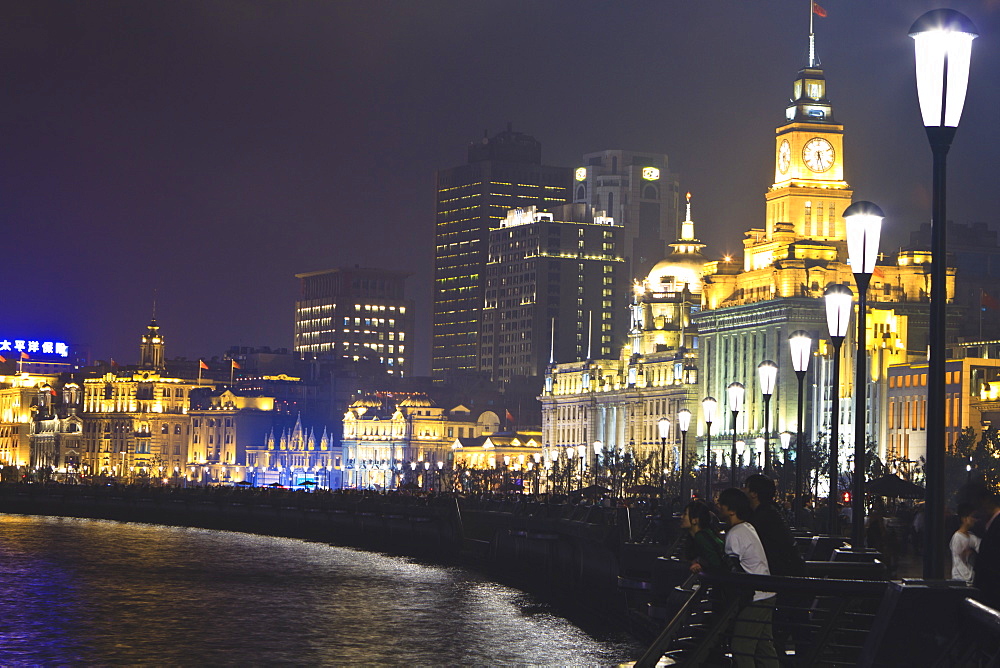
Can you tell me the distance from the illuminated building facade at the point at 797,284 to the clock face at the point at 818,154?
0.10 metres

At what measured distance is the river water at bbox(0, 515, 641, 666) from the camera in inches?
1609

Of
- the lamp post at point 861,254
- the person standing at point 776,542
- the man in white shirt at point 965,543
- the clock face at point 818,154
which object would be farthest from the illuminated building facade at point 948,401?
the person standing at point 776,542

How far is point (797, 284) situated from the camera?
583ft

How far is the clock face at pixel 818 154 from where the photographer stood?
7180 inches

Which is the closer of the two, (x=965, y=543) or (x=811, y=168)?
(x=965, y=543)

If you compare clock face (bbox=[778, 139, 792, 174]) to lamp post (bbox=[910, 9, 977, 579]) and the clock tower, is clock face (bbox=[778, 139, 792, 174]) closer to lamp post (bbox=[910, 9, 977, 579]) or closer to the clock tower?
the clock tower

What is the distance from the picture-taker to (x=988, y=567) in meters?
16.6

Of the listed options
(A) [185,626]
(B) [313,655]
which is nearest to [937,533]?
(B) [313,655]

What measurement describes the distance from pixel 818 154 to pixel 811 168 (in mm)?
1689

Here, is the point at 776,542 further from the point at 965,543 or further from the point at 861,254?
the point at 861,254

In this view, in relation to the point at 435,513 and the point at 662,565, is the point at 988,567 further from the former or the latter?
the point at 435,513

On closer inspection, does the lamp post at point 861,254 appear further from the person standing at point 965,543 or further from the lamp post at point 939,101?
the lamp post at point 939,101

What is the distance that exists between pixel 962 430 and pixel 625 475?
Result: 1673 inches

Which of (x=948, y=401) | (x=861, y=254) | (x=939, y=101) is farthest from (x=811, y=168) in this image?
(x=939, y=101)
